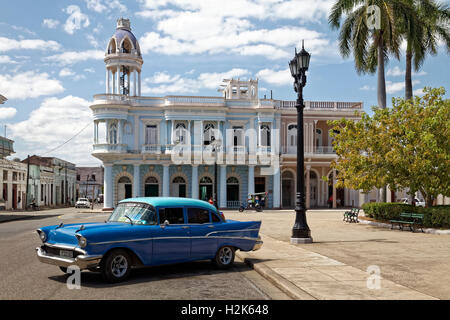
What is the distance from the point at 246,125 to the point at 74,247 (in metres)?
37.1

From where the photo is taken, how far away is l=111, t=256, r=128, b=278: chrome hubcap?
8.60m

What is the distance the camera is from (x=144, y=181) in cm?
4403

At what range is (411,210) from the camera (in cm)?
2198

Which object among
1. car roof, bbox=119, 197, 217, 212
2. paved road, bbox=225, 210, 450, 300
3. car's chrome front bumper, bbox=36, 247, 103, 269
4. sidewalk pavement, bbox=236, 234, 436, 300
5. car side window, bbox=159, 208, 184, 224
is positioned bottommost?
paved road, bbox=225, 210, 450, 300

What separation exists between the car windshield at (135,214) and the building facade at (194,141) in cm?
3262

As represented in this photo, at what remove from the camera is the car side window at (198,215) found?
9.97 m

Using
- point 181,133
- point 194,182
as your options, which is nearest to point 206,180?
point 194,182

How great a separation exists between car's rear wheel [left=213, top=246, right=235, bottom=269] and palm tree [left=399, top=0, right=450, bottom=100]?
21.2m

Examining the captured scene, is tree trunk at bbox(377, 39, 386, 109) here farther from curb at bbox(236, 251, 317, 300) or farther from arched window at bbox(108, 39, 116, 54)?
arched window at bbox(108, 39, 116, 54)

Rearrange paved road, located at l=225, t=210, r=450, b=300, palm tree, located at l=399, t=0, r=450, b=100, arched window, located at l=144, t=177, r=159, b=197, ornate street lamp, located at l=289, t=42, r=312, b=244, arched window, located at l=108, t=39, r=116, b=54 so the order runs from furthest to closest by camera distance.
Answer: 1. arched window, located at l=108, t=39, r=116, b=54
2. arched window, located at l=144, t=177, r=159, b=197
3. palm tree, located at l=399, t=0, r=450, b=100
4. ornate street lamp, located at l=289, t=42, r=312, b=244
5. paved road, located at l=225, t=210, r=450, b=300

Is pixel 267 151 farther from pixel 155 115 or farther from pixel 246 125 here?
pixel 155 115

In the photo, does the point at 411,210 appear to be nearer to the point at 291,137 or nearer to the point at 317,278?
the point at 317,278

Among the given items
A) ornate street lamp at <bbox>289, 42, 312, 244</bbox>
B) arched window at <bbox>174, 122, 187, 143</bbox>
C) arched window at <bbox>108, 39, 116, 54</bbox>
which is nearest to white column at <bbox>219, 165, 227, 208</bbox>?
arched window at <bbox>174, 122, 187, 143</bbox>
